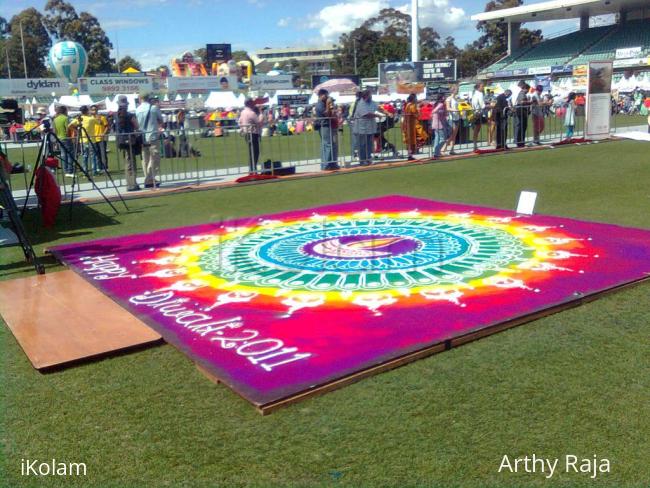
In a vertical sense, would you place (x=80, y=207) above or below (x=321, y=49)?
below

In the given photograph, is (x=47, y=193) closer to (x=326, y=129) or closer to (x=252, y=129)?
(x=252, y=129)

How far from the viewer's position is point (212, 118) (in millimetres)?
36844

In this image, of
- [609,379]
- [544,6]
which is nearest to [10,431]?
[609,379]

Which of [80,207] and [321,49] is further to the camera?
[321,49]

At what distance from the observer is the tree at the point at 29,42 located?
9593cm

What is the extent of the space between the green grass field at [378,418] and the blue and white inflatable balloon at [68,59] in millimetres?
49932

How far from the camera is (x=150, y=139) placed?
13711mm

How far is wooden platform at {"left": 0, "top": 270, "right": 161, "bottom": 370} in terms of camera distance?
4605 mm

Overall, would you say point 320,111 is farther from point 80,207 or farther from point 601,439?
point 601,439

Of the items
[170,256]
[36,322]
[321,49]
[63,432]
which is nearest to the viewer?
[63,432]

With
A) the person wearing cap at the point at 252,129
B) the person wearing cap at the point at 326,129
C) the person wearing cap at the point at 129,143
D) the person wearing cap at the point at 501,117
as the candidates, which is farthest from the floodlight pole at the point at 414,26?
the person wearing cap at the point at 129,143

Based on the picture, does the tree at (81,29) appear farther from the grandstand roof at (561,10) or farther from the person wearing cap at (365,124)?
the person wearing cap at (365,124)

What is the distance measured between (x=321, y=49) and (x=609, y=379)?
19251 cm

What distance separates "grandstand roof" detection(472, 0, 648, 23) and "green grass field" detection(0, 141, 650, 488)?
2284 inches
